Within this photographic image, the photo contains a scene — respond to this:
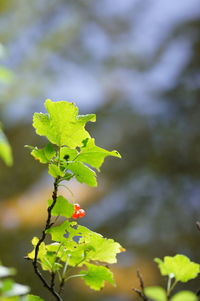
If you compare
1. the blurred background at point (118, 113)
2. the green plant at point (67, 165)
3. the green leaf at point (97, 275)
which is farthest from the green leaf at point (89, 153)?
the blurred background at point (118, 113)

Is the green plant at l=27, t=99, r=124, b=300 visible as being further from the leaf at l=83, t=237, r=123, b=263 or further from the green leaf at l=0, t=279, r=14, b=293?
the green leaf at l=0, t=279, r=14, b=293

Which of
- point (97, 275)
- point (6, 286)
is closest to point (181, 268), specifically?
point (97, 275)

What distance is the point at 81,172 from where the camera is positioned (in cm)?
48

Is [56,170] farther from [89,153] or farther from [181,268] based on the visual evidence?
[181,268]

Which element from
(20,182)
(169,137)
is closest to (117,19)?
(169,137)

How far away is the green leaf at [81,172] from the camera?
0.47 meters

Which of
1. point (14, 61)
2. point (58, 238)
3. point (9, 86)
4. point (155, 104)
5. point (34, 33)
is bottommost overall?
point (58, 238)

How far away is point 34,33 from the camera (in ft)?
13.2

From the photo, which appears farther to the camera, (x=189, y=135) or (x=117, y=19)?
(x=117, y=19)

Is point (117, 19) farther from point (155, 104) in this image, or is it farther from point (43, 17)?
point (155, 104)

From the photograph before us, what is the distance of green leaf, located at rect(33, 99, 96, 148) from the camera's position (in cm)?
47

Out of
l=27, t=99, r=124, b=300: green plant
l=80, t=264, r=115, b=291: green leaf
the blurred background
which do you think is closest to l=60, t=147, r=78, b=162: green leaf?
l=27, t=99, r=124, b=300: green plant

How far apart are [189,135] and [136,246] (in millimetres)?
963

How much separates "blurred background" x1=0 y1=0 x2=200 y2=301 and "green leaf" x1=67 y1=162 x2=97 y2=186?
1750 millimetres
